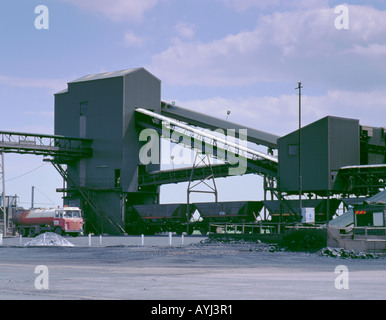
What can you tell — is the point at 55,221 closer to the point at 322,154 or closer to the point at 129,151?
the point at 129,151

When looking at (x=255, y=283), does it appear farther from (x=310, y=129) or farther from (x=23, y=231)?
(x=23, y=231)

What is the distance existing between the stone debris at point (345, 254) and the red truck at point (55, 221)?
139ft

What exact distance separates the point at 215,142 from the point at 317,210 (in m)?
17.8

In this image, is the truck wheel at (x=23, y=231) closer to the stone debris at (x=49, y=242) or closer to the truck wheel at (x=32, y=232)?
the truck wheel at (x=32, y=232)

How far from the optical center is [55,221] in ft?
225

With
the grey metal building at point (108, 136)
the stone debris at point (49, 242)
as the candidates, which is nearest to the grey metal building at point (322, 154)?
the stone debris at point (49, 242)

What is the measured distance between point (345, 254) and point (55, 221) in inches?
1773

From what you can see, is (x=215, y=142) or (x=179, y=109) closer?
(x=215, y=142)

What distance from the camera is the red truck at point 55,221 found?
68.3 meters

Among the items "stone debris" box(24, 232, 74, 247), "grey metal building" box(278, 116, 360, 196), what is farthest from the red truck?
"stone debris" box(24, 232, 74, 247)

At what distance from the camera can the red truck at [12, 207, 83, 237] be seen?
68.3 meters

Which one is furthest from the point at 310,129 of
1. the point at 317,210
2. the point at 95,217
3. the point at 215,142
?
the point at 95,217

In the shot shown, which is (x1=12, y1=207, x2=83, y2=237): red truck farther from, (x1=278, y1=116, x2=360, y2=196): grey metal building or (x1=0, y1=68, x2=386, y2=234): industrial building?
(x1=278, y1=116, x2=360, y2=196): grey metal building
